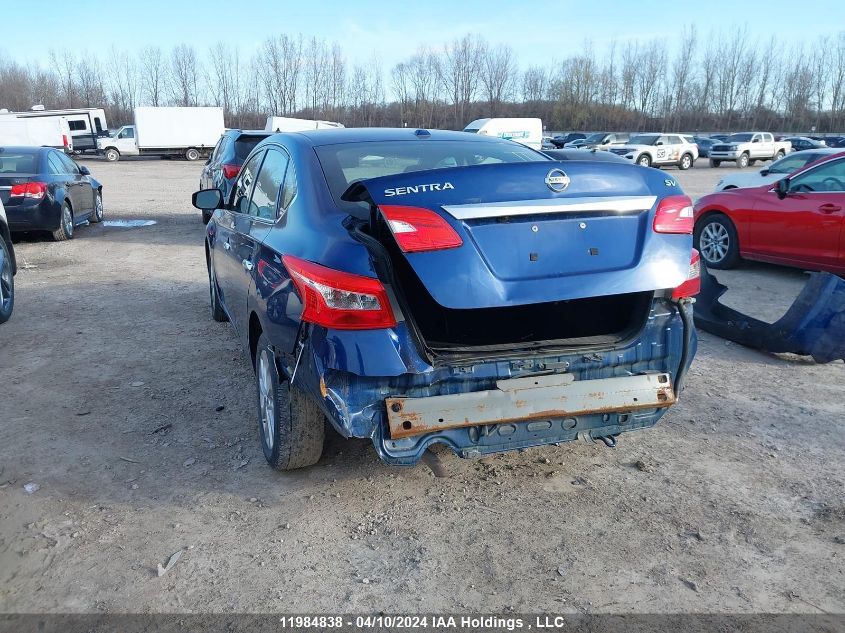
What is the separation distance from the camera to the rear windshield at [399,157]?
12.4 ft

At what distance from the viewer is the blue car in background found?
2965 millimetres

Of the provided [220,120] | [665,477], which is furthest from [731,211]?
[220,120]

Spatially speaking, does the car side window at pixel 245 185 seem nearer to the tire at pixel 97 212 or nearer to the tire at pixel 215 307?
the tire at pixel 215 307

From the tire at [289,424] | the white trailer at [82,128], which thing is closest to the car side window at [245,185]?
the tire at [289,424]

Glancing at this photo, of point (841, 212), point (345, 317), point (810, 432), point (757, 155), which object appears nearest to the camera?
point (345, 317)

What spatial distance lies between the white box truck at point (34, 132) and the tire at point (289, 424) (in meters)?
35.5

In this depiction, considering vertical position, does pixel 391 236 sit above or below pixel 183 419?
above

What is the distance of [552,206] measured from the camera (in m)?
3.02

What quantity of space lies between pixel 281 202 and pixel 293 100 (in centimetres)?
8429

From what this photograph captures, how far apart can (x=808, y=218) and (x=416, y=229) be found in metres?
6.46

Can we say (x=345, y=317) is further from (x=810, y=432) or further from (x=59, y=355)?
(x=59, y=355)

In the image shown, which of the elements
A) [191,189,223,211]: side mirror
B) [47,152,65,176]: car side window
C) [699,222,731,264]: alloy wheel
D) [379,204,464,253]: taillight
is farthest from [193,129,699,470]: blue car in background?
[47,152,65,176]: car side window

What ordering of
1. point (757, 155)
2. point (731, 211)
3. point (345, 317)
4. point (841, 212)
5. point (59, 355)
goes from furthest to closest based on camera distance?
point (757, 155) → point (731, 211) → point (841, 212) → point (59, 355) → point (345, 317)

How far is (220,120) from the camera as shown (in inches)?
1678
